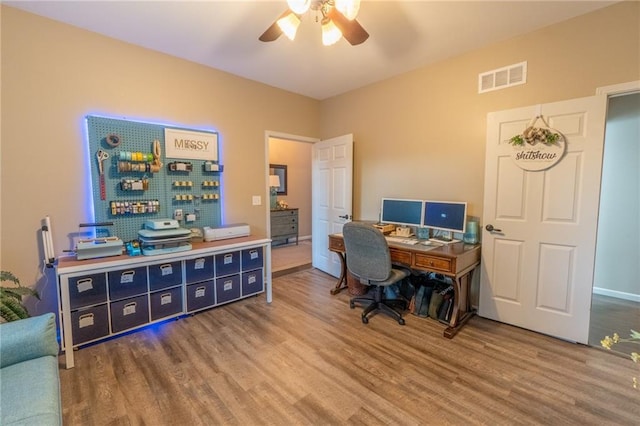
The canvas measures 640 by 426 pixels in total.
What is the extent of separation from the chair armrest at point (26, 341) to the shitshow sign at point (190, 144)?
1838 millimetres

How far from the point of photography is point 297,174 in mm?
6594

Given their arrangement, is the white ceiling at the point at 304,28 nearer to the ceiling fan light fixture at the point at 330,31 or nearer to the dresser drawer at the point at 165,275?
the ceiling fan light fixture at the point at 330,31

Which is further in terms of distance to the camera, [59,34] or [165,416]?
[59,34]

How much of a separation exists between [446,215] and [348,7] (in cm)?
208

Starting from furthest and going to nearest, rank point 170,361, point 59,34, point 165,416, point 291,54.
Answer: point 291,54, point 59,34, point 170,361, point 165,416

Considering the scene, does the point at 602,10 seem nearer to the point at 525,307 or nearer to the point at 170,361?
the point at 525,307

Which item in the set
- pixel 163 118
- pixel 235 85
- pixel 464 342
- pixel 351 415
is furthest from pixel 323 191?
pixel 351 415

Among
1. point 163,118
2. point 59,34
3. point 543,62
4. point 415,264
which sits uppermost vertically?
point 59,34

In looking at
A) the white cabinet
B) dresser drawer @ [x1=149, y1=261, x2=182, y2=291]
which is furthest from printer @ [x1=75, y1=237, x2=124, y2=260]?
dresser drawer @ [x1=149, y1=261, x2=182, y2=291]

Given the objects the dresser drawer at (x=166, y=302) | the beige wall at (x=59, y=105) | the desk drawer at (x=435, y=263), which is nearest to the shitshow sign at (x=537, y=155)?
the desk drawer at (x=435, y=263)

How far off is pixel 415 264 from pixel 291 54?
2399mm

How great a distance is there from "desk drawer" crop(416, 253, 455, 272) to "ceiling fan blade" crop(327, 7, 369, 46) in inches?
73.0

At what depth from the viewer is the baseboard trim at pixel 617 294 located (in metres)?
3.18

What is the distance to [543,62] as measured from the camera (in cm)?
248
